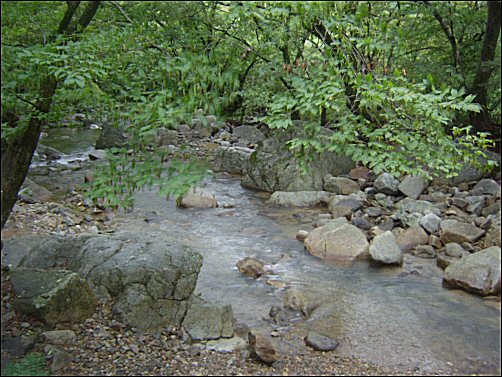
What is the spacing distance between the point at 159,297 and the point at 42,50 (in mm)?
2846

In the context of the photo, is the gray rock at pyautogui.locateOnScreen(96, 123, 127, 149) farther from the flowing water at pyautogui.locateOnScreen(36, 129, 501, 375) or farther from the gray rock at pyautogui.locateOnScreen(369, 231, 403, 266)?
the gray rock at pyautogui.locateOnScreen(369, 231, 403, 266)

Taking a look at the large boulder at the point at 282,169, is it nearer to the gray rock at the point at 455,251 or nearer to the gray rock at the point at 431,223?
the gray rock at the point at 431,223

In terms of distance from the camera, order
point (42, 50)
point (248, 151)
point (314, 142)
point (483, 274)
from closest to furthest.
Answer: point (42, 50)
point (314, 142)
point (483, 274)
point (248, 151)

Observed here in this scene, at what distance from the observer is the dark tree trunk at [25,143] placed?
165 inches

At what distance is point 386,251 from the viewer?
7855 millimetres

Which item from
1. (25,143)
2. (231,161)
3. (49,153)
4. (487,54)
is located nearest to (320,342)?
(25,143)

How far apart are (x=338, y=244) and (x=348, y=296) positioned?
5.08 feet

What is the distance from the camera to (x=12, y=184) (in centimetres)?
427

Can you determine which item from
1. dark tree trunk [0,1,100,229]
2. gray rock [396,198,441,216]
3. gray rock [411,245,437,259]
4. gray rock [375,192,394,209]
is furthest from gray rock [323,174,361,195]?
dark tree trunk [0,1,100,229]

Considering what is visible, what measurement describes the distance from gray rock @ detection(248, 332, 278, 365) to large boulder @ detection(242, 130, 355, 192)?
277 inches

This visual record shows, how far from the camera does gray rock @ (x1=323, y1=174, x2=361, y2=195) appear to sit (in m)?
11.5

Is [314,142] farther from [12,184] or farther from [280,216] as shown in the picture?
[280,216]

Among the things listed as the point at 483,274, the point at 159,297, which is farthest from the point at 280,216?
the point at 159,297

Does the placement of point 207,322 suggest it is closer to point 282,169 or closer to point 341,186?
point 341,186
